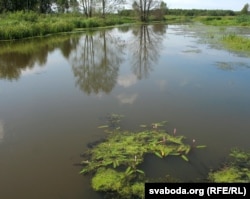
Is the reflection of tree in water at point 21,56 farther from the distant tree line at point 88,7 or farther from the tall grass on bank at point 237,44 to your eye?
the distant tree line at point 88,7

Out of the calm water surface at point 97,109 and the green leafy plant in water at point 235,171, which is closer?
the green leafy plant in water at point 235,171

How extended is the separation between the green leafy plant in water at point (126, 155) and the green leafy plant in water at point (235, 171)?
21.1 inches

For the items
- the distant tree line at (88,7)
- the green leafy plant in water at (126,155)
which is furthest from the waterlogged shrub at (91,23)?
the green leafy plant in water at (126,155)

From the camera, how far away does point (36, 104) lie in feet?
21.2

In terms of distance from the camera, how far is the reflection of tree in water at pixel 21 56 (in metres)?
9.98

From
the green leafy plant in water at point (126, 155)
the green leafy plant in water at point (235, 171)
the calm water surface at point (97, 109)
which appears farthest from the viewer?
the calm water surface at point (97, 109)

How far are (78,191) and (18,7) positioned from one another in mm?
37769

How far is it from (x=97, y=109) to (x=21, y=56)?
7.65m

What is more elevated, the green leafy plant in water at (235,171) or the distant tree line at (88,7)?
the distant tree line at (88,7)

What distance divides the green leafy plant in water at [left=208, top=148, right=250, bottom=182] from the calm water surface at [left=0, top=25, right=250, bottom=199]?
14 centimetres

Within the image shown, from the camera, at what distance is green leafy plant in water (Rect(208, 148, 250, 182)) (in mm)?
3662

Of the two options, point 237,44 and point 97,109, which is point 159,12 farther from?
point 97,109

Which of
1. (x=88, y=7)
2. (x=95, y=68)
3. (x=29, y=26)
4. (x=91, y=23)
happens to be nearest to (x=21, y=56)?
(x=95, y=68)

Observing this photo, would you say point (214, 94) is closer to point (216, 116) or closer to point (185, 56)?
point (216, 116)
